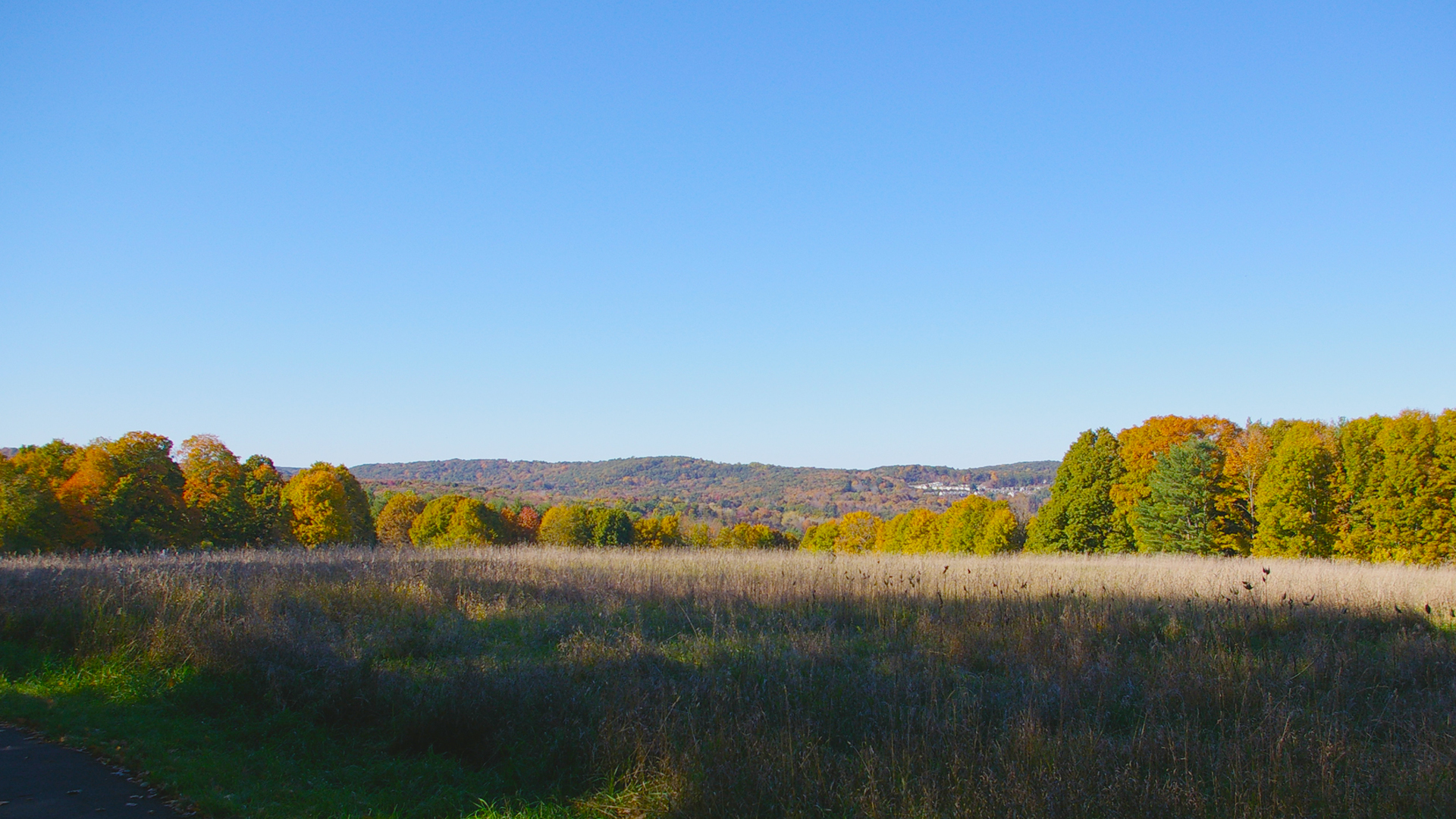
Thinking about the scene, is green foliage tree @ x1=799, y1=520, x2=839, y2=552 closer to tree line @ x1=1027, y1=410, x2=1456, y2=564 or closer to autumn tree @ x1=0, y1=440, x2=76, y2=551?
tree line @ x1=1027, y1=410, x2=1456, y2=564

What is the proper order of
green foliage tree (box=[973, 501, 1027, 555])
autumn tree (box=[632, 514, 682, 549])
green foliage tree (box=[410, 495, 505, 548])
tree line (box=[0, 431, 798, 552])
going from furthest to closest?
autumn tree (box=[632, 514, 682, 549]) → green foliage tree (box=[410, 495, 505, 548]) → green foliage tree (box=[973, 501, 1027, 555]) → tree line (box=[0, 431, 798, 552])

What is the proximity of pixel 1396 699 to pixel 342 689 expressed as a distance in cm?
957

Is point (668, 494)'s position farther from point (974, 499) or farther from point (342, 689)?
point (342, 689)

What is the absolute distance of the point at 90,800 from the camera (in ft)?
16.1

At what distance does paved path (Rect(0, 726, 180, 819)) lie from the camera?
4711 mm

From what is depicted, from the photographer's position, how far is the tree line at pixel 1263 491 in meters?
26.5

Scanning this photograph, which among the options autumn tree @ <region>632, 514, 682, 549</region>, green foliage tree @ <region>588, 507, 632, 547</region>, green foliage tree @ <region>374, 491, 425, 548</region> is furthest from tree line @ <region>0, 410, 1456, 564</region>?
autumn tree @ <region>632, 514, 682, 549</region>

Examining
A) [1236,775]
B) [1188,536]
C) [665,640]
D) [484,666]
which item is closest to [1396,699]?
[1236,775]

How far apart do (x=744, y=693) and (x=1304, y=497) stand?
108 feet

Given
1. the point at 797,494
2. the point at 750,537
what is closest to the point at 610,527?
the point at 750,537

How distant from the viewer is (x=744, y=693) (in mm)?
6289

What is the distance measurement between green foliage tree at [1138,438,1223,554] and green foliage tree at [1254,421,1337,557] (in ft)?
10.7

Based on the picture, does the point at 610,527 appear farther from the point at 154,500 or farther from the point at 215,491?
the point at 154,500

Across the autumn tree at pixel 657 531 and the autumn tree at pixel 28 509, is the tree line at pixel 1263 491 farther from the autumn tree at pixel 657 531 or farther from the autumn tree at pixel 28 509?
the autumn tree at pixel 657 531
